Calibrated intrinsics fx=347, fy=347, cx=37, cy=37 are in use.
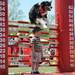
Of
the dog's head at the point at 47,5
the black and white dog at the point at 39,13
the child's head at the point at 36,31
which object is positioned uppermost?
the dog's head at the point at 47,5

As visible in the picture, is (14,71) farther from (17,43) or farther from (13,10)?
(13,10)

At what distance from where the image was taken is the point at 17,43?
24.2 feet

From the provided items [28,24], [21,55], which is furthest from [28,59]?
[28,24]

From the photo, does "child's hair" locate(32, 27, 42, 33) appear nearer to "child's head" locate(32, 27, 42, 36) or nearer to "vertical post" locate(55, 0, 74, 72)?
"child's head" locate(32, 27, 42, 36)

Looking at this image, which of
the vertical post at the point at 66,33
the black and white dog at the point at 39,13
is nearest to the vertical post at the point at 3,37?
the black and white dog at the point at 39,13

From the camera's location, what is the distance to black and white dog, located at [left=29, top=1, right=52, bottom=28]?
7156mm

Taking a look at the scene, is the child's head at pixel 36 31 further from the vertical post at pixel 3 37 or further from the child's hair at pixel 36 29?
the vertical post at pixel 3 37

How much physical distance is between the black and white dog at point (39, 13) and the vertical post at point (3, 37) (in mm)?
547

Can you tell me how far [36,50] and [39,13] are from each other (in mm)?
789

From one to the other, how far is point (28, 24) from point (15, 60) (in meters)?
0.81

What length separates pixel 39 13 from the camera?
719 centimetres

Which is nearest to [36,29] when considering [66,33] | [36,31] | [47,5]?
[36,31]

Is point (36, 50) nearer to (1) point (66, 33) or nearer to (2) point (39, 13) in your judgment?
(2) point (39, 13)

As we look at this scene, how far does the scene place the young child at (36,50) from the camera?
7000 millimetres
